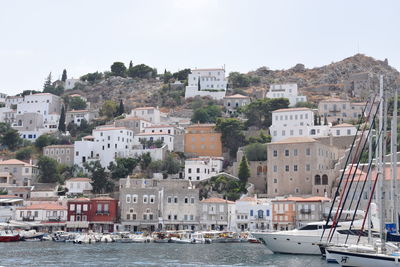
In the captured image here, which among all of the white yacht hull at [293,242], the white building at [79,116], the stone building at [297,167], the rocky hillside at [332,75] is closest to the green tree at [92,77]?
the white building at [79,116]

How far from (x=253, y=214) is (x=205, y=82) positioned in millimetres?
56663

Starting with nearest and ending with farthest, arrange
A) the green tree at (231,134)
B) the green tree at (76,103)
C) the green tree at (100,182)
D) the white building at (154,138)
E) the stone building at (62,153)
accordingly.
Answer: the green tree at (100,182) → the green tree at (231,134) → the white building at (154,138) → the stone building at (62,153) → the green tree at (76,103)

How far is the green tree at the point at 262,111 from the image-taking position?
101 m

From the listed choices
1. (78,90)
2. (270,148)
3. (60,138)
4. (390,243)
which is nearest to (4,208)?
(60,138)

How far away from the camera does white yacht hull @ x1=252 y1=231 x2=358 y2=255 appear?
50.4 meters

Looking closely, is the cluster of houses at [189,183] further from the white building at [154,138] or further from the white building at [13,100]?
the white building at [13,100]

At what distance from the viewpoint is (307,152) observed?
78.9m

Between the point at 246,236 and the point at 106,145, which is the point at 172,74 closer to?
the point at 106,145

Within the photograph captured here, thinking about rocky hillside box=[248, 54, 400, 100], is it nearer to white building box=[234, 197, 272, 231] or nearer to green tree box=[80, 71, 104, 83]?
green tree box=[80, 71, 104, 83]

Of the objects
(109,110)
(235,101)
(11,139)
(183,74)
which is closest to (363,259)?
(11,139)

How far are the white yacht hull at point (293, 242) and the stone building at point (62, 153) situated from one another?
5103 centimetres

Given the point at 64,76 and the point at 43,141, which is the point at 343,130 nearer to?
the point at 43,141

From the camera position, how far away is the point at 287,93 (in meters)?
116

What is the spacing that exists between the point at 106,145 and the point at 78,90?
174ft
